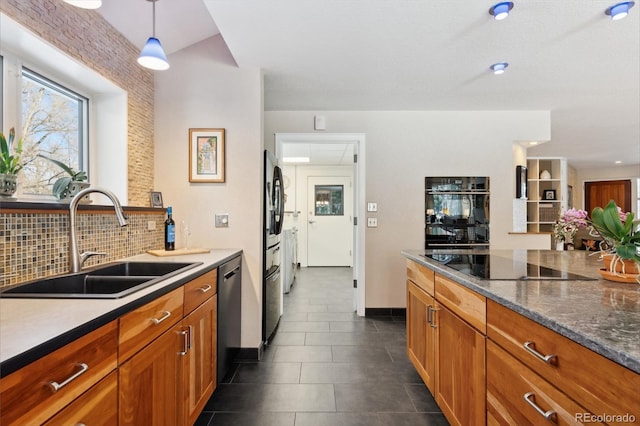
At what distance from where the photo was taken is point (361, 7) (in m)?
1.75

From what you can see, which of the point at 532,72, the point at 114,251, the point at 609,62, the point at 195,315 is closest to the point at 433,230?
the point at 532,72

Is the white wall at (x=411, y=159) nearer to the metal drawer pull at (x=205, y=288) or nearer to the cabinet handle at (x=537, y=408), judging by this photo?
the metal drawer pull at (x=205, y=288)

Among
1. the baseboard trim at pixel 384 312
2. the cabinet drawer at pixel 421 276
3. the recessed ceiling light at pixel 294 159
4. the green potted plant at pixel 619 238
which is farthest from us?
the recessed ceiling light at pixel 294 159

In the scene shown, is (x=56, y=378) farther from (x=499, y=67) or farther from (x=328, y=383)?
(x=499, y=67)

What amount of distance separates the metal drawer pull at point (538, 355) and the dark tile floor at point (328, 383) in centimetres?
108

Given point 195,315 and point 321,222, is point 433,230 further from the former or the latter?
point 321,222

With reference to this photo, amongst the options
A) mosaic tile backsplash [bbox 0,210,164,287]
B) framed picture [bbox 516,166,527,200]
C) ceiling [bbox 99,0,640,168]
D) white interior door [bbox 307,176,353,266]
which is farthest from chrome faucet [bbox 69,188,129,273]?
white interior door [bbox 307,176,353,266]

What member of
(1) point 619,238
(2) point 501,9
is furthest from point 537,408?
(2) point 501,9

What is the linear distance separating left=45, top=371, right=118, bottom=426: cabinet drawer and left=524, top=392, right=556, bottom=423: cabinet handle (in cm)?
124

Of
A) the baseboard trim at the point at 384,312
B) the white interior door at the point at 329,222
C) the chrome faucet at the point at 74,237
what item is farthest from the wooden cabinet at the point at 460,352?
the white interior door at the point at 329,222

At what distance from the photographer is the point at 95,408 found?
2.74 ft

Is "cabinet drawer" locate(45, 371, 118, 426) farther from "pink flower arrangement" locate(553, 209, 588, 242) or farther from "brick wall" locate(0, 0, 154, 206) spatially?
"pink flower arrangement" locate(553, 209, 588, 242)

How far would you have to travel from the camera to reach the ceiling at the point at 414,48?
5.91ft

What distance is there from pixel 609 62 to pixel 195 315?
3.45m
